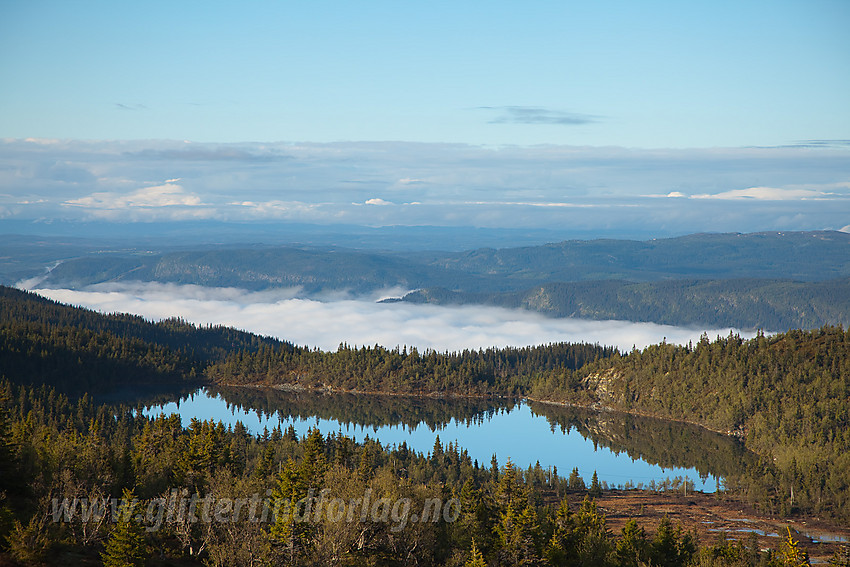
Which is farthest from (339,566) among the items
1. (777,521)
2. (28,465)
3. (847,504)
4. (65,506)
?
(847,504)

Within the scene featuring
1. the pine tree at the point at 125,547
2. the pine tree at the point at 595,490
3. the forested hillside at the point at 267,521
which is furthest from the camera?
the pine tree at the point at 595,490

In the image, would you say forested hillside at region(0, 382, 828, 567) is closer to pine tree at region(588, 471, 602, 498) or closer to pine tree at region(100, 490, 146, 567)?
pine tree at region(100, 490, 146, 567)

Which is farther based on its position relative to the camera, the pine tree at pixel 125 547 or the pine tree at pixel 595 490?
the pine tree at pixel 595 490

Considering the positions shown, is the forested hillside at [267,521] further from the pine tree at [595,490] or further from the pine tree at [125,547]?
the pine tree at [595,490]

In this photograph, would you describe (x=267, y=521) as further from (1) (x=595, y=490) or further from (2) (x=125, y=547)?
(1) (x=595, y=490)

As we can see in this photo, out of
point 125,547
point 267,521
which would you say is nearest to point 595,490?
point 267,521

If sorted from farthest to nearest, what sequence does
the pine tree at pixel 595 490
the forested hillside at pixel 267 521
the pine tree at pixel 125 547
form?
the pine tree at pixel 595 490 < the forested hillside at pixel 267 521 < the pine tree at pixel 125 547

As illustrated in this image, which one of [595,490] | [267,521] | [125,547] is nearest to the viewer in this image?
[125,547]

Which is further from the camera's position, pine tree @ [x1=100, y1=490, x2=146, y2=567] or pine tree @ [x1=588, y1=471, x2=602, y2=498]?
pine tree @ [x1=588, y1=471, x2=602, y2=498]

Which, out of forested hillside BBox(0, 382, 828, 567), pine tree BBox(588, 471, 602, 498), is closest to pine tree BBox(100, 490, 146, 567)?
forested hillside BBox(0, 382, 828, 567)

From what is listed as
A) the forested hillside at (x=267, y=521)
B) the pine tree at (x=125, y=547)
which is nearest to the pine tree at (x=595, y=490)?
the forested hillside at (x=267, y=521)

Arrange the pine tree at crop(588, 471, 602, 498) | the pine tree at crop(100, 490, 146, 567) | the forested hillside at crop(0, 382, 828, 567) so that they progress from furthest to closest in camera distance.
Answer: the pine tree at crop(588, 471, 602, 498), the forested hillside at crop(0, 382, 828, 567), the pine tree at crop(100, 490, 146, 567)

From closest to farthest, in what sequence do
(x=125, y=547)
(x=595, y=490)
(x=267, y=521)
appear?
(x=125, y=547), (x=267, y=521), (x=595, y=490)

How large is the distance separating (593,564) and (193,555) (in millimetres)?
44116
